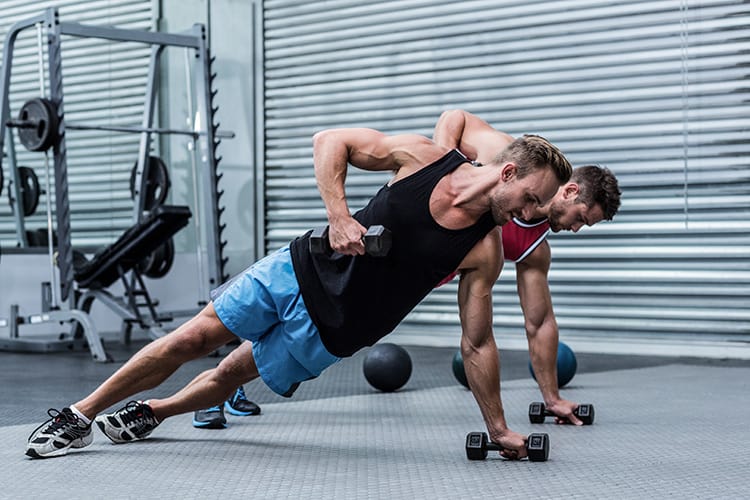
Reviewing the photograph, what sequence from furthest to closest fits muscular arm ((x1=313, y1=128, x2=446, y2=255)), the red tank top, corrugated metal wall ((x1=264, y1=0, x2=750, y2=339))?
corrugated metal wall ((x1=264, y1=0, x2=750, y2=339)), the red tank top, muscular arm ((x1=313, y1=128, x2=446, y2=255))

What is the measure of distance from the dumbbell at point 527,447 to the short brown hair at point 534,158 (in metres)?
0.67

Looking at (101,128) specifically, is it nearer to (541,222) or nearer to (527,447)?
(541,222)

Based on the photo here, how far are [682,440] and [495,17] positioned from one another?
156 inches

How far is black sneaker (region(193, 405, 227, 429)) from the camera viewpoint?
10.4 feet

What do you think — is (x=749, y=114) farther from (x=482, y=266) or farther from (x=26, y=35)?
(x=26, y=35)

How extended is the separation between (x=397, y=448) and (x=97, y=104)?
18.1 ft

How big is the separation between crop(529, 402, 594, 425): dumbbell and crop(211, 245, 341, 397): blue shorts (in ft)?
3.12

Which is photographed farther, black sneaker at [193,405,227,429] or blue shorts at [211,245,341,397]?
black sneaker at [193,405,227,429]

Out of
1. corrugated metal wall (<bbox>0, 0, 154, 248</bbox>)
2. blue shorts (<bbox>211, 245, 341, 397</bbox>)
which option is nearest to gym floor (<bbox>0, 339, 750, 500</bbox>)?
blue shorts (<bbox>211, 245, 341, 397</bbox>)

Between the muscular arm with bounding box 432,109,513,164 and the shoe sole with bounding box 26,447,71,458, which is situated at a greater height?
the muscular arm with bounding box 432,109,513,164

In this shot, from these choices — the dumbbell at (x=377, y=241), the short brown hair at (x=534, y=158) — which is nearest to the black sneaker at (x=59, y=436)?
the dumbbell at (x=377, y=241)

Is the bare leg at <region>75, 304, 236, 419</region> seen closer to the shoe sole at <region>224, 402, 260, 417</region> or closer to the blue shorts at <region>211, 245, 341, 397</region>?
the blue shorts at <region>211, 245, 341, 397</region>

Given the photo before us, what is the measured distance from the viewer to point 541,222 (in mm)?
3260

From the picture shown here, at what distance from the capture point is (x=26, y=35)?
7.59 metres
